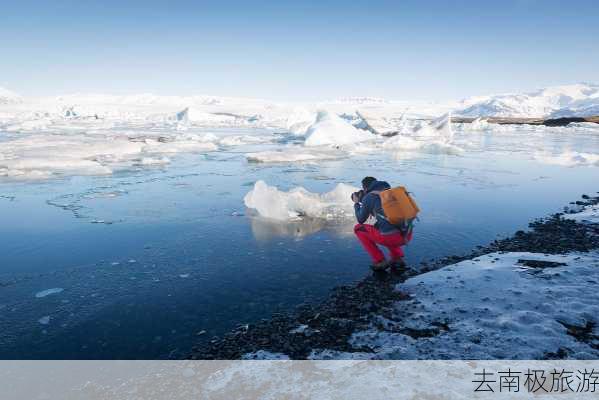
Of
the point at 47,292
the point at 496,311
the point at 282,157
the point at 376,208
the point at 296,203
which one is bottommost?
the point at 47,292

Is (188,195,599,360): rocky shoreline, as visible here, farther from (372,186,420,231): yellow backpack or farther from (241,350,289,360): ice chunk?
(372,186,420,231): yellow backpack

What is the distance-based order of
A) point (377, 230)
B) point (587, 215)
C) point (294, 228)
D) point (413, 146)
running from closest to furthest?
point (377, 230)
point (294, 228)
point (587, 215)
point (413, 146)

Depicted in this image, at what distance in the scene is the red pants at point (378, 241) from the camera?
5488mm

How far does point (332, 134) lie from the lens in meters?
27.0

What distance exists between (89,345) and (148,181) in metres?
8.99

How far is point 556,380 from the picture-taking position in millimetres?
2764

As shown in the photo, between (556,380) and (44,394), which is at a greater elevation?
(556,380)

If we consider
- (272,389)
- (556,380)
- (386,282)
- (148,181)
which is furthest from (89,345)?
(148,181)

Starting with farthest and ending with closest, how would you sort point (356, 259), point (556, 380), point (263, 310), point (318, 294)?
1. point (356, 259)
2. point (318, 294)
3. point (263, 310)
4. point (556, 380)

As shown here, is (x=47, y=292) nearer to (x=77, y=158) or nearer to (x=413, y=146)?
(x=77, y=158)

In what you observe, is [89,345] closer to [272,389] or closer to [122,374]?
[122,374]

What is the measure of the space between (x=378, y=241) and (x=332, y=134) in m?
22.0

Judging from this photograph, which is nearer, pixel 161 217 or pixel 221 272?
pixel 221 272

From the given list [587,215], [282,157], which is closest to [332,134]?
[282,157]
